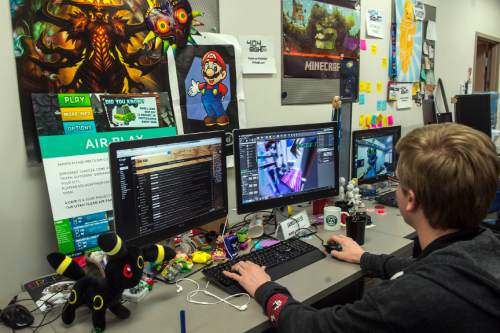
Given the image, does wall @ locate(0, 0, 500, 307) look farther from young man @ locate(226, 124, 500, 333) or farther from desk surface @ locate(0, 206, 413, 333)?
young man @ locate(226, 124, 500, 333)

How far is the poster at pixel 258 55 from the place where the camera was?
2.01 metres

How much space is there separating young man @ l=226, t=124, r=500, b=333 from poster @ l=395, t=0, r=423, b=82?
2388 mm

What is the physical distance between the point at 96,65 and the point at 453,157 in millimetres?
1279

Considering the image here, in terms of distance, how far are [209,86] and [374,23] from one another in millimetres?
1555

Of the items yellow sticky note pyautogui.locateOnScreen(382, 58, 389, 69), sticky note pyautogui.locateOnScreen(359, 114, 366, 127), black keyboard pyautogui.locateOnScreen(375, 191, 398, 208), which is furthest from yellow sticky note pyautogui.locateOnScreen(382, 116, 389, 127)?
black keyboard pyautogui.locateOnScreen(375, 191, 398, 208)

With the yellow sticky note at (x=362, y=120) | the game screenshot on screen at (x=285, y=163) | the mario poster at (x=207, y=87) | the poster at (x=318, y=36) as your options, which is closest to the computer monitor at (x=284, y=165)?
the game screenshot on screen at (x=285, y=163)

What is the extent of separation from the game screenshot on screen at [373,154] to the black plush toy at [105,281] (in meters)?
1.49

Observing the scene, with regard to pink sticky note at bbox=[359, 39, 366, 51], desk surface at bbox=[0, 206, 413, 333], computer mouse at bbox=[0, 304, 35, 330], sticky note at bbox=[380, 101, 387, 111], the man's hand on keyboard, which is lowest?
desk surface at bbox=[0, 206, 413, 333]

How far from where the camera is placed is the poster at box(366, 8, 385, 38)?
8.98 ft

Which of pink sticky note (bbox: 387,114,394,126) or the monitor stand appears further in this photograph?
pink sticky note (bbox: 387,114,394,126)

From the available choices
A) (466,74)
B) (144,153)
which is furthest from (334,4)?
(466,74)

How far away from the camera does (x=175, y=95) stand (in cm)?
176

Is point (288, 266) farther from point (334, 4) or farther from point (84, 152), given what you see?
point (334, 4)

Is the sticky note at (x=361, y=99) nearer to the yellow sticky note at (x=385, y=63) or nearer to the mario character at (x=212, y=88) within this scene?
the yellow sticky note at (x=385, y=63)
